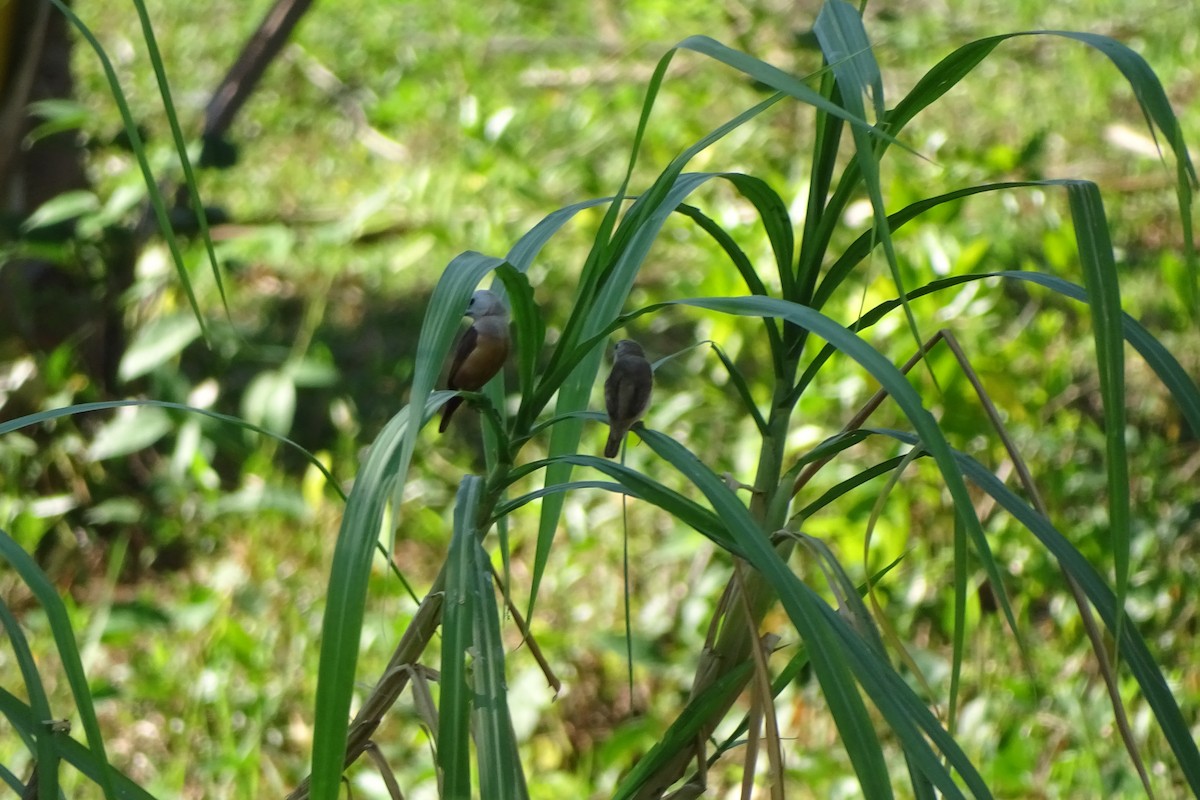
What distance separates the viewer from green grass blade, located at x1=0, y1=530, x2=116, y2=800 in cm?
51

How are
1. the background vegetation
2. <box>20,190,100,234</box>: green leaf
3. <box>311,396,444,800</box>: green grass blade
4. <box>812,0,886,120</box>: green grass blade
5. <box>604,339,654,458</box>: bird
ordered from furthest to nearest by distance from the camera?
1. <box>20,190,100,234</box>: green leaf
2. the background vegetation
3. <box>604,339,654,458</box>: bird
4. <box>812,0,886,120</box>: green grass blade
5. <box>311,396,444,800</box>: green grass blade

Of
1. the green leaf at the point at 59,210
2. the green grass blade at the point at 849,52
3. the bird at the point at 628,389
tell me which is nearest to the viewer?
the green grass blade at the point at 849,52

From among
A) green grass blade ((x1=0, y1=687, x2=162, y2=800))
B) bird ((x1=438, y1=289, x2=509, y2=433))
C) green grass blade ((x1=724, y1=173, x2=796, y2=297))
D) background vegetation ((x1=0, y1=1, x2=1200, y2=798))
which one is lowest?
green grass blade ((x1=0, y1=687, x2=162, y2=800))

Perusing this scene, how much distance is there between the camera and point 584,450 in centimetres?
195

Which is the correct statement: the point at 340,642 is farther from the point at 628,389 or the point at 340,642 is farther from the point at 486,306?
the point at 486,306

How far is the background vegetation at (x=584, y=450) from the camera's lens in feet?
5.16

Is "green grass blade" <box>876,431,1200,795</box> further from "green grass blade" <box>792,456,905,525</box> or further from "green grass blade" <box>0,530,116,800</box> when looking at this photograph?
"green grass blade" <box>0,530,116,800</box>

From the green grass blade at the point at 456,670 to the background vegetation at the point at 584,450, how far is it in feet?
1.42

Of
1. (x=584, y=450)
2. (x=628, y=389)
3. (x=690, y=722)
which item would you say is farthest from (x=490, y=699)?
(x=584, y=450)

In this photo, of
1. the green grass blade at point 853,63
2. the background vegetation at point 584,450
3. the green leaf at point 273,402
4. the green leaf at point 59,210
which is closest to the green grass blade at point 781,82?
the green grass blade at point 853,63

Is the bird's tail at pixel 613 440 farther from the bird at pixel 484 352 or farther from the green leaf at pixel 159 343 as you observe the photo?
the green leaf at pixel 159 343

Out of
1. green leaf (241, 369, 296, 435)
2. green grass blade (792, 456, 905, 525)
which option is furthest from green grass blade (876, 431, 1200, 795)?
green leaf (241, 369, 296, 435)

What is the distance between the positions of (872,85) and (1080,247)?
12 centimetres

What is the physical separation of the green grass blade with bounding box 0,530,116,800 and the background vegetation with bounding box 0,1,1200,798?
0.45 meters
